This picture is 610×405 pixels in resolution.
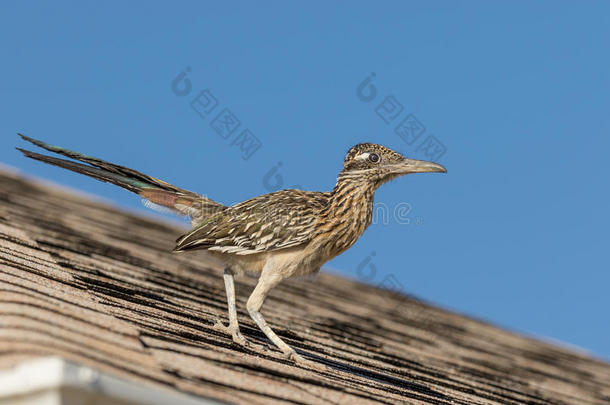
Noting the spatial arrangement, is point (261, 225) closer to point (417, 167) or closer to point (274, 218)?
point (274, 218)

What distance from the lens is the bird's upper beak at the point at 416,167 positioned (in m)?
4.91

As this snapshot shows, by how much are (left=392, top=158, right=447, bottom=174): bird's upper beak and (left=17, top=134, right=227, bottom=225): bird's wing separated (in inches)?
43.5

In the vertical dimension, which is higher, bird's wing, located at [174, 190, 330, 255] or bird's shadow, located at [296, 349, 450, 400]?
bird's wing, located at [174, 190, 330, 255]

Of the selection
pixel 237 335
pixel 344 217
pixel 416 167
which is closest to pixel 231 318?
pixel 237 335

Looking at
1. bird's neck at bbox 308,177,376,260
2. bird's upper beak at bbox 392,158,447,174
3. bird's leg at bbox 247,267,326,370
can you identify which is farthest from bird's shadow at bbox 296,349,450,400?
bird's upper beak at bbox 392,158,447,174

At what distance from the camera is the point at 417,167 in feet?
16.3

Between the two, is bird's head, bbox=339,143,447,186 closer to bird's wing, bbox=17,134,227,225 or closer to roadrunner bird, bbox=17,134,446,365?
roadrunner bird, bbox=17,134,446,365

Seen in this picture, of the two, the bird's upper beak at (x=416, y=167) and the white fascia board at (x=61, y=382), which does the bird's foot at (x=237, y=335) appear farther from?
the white fascia board at (x=61, y=382)

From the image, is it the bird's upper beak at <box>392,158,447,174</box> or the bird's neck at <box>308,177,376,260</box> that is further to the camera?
the bird's upper beak at <box>392,158,447,174</box>

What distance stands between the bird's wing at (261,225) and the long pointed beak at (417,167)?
1.54ft

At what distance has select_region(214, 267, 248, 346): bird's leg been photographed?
4.52m

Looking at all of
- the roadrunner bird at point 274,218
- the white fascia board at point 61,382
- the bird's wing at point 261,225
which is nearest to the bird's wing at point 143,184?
the roadrunner bird at point 274,218

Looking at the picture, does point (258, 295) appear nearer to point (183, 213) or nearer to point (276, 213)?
point (276, 213)

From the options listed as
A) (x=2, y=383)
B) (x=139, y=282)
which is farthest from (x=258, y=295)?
(x=2, y=383)
